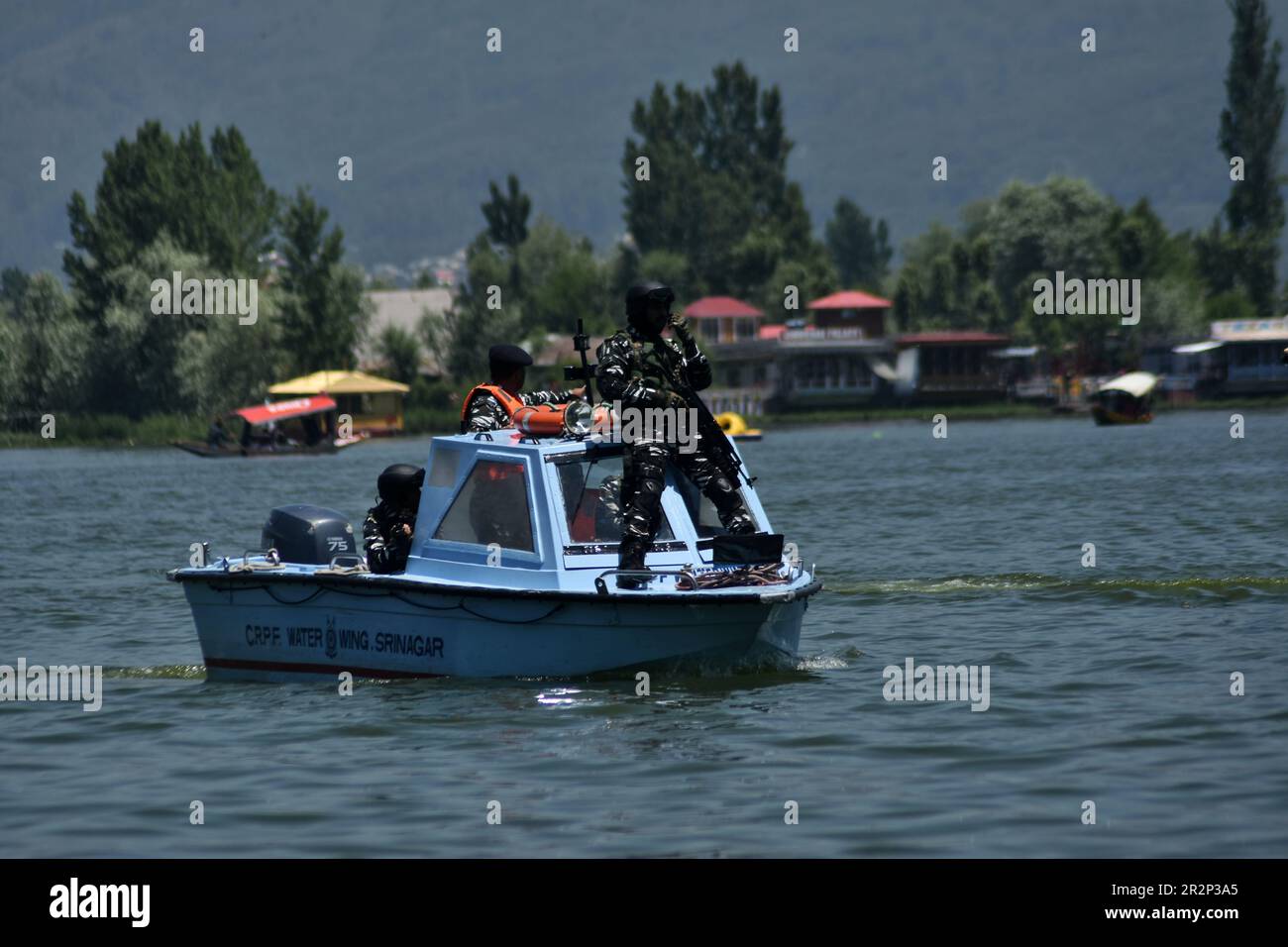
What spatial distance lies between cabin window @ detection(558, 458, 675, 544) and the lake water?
48.4 inches

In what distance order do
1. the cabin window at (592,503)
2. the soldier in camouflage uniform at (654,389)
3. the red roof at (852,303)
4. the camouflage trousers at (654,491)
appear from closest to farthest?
the camouflage trousers at (654,491) < the soldier in camouflage uniform at (654,389) < the cabin window at (592,503) < the red roof at (852,303)

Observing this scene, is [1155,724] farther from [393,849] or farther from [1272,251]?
[1272,251]

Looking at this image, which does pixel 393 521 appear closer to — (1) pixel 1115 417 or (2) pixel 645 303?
(2) pixel 645 303

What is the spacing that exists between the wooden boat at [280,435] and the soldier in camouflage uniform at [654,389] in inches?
2633

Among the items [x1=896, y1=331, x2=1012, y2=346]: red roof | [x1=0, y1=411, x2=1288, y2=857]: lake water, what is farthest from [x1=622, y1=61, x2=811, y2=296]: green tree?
[x1=0, y1=411, x2=1288, y2=857]: lake water

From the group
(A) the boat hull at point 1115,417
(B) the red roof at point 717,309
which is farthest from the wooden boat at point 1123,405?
(B) the red roof at point 717,309

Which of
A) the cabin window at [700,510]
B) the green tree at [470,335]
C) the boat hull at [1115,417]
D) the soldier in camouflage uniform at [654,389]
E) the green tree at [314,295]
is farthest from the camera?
the green tree at [470,335]

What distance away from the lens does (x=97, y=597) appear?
25.1 m

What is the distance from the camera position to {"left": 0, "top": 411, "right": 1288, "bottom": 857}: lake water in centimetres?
1101

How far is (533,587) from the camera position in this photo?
1486cm

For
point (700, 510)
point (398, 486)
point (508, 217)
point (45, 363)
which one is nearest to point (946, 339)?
point (508, 217)

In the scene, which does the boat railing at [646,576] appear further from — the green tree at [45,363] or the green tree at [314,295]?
the green tree at [45,363]

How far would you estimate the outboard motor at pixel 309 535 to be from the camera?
16625 millimetres
